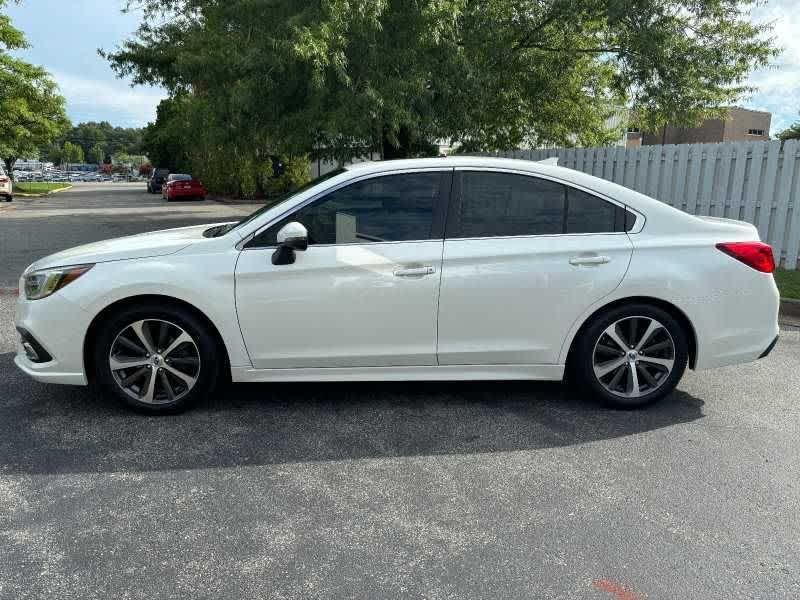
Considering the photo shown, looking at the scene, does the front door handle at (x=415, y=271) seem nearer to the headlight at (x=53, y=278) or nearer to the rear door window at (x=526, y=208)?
the rear door window at (x=526, y=208)

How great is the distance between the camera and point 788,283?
8172 millimetres

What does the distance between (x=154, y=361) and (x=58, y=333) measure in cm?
58

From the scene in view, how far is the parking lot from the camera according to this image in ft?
8.41

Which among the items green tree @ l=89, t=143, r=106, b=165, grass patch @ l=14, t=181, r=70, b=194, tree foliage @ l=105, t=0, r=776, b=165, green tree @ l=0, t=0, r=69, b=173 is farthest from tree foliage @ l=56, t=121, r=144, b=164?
tree foliage @ l=105, t=0, r=776, b=165

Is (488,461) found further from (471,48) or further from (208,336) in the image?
(471,48)

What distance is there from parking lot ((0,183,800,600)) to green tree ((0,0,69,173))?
31581 mm

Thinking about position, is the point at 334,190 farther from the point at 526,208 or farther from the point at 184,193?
the point at 184,193

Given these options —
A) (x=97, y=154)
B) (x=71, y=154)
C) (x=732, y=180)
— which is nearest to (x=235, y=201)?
(x=732, y=180)

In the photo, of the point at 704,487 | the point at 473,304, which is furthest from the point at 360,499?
the point at 704,487

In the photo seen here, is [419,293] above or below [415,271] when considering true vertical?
below

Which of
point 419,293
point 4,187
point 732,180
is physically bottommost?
point 4,187

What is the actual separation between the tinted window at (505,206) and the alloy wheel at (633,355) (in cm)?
78

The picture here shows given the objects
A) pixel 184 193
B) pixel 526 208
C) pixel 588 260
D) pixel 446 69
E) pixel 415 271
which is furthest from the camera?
pixel 184 193

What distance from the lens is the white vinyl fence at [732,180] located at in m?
9.00
